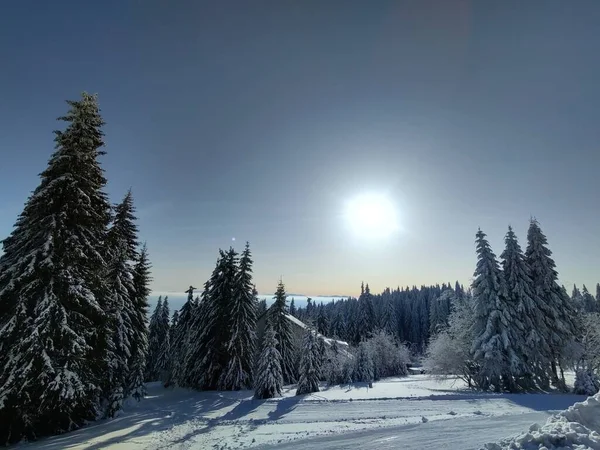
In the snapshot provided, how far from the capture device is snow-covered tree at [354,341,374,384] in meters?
42.8

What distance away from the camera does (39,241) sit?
16.0m

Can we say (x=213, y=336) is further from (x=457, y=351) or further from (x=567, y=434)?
(x=567, y=434)

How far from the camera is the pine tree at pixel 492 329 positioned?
2861 cm

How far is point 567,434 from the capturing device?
827 centimetres

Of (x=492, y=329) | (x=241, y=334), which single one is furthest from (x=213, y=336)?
(x=492, y=329)

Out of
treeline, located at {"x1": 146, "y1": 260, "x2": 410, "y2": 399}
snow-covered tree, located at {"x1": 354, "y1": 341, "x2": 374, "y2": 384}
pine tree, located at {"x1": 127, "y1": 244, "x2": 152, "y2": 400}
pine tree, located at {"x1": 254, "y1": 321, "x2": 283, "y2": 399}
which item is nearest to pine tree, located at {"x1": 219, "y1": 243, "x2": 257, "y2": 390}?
treeline, located at {"x1": 146, "y1": 260, "x2": 410, "y2": 399}

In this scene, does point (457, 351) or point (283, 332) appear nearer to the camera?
point (457, 351)

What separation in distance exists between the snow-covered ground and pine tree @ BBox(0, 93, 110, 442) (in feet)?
6.88

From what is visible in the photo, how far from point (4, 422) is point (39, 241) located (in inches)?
313

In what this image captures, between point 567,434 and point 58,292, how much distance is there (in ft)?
64.6

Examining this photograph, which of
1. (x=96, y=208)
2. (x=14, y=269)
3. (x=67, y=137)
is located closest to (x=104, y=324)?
(x=14, y=269)

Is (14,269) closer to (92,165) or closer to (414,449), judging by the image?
(92,165)

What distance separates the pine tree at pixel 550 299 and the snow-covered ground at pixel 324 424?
10.1 m

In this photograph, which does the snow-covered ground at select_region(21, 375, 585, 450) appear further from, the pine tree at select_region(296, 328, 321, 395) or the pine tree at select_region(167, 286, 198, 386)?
the pine tree at select_region(167, 286, 198, 386)
